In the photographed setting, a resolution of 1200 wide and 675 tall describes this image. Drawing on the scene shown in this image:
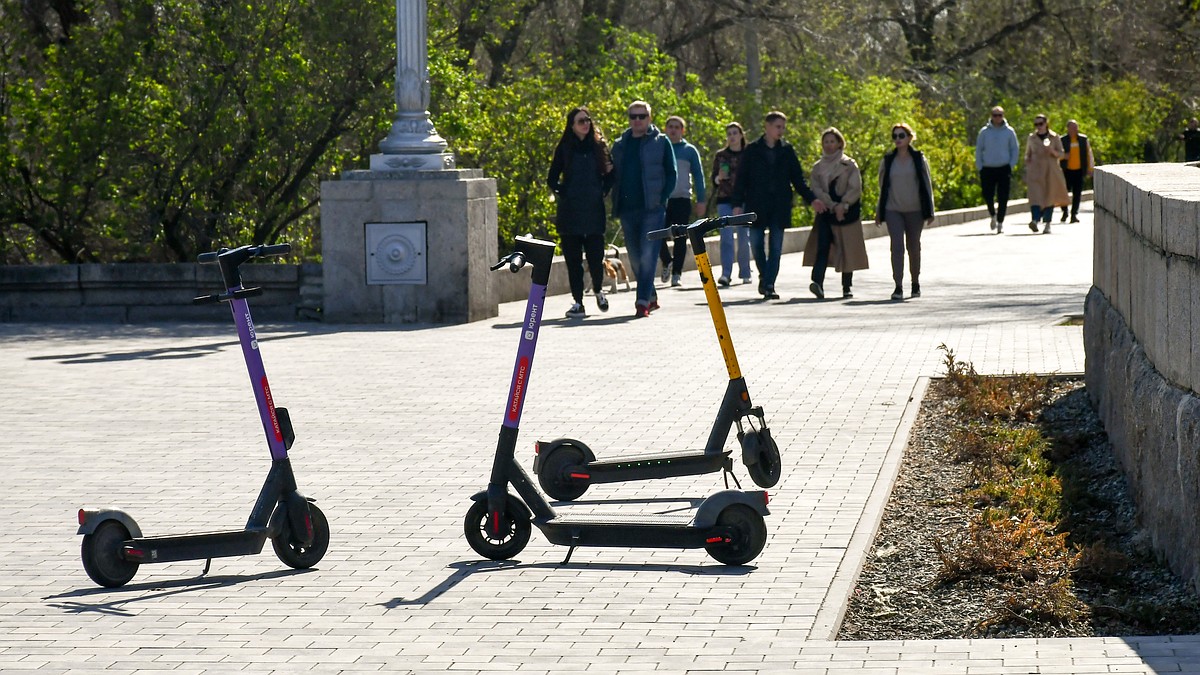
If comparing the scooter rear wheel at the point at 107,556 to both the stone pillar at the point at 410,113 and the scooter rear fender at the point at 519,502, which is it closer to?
the scooter rear fender at the point at 519,502

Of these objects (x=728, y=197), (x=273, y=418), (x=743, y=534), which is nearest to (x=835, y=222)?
(x=728, y=197)

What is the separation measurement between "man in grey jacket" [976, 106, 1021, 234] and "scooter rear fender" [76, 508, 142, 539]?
21.4 metres

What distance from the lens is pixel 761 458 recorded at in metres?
7.66

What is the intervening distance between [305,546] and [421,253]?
919 cm

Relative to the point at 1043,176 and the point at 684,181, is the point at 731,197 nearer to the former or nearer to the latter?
the point at 684,181

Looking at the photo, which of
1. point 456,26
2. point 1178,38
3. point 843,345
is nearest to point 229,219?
point 456,26

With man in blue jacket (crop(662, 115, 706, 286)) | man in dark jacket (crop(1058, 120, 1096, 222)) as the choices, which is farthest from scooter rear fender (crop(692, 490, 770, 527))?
man in dark jacket (crop(1058, 120, 1096, 222))

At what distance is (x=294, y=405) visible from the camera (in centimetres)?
1068

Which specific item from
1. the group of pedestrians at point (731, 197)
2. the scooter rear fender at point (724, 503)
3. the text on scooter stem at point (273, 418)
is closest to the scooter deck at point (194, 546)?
the text on scooter stem at point (273, 418)

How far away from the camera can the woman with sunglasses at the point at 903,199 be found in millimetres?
16939

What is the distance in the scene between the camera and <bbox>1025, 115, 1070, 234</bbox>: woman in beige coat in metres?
27.1

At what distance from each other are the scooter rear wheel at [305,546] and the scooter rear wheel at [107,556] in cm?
48

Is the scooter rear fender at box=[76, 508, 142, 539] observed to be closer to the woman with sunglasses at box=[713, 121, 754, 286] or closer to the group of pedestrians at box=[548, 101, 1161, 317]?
the group of pedestrians at box=[548, 101, 1161, 317]

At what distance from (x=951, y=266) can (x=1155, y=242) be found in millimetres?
13909
